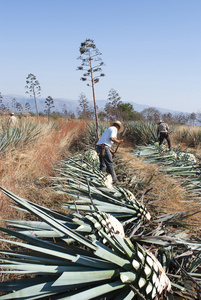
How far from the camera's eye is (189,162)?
5992 millimetres

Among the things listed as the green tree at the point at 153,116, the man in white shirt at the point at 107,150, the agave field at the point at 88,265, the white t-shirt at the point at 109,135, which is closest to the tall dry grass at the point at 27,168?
the man in white shirt at the point at 107,150

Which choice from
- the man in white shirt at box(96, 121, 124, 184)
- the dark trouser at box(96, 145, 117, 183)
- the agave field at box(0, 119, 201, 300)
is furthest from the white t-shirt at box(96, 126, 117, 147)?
the agave field at box(0, 119, 201, 300)

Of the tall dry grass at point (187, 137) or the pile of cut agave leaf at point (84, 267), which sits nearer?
the pile of cut agave leaf at point (84, 267)

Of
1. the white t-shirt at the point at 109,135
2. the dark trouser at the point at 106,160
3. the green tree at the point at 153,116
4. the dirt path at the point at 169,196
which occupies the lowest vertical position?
the dirt path at the point at 169,196

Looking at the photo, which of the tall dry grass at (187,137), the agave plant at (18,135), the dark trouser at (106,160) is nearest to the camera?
the dark trouser at (106,160)

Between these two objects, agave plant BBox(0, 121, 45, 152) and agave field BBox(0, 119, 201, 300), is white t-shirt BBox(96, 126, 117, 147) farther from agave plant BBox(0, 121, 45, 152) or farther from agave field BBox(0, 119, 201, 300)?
agave field BBox(0, 119, 201, 300)

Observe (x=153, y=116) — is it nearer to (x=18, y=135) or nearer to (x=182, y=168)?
(x=182, y=168)

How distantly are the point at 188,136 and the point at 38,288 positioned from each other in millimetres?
12338

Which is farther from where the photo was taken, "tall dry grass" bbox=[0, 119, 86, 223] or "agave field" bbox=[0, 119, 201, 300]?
"tall dry grass" bbox=[0, 119, 86, 223]

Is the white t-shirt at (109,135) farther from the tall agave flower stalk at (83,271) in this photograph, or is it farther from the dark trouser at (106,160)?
the tall agave flower stalk at (83,271)

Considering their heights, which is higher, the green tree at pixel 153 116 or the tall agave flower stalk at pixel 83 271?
the green tree at pixel 153 116

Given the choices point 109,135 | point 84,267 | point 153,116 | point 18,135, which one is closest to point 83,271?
point 84,267

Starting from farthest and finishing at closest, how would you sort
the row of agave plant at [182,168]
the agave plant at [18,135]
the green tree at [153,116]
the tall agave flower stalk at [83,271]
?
the green tree at [153,116]
the agave plant at [18,135]
the row of agave plant at [182,168]
the tall agave flower stalk at [83,271]

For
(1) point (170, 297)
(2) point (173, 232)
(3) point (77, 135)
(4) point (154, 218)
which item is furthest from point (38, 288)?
(3) point (77, 135)
